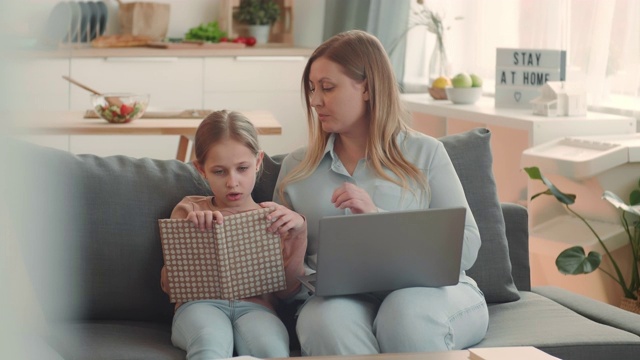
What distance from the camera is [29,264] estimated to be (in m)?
0.22

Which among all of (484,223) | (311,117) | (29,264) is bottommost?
(484,223)

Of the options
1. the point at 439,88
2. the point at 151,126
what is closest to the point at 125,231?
the point at 151,126

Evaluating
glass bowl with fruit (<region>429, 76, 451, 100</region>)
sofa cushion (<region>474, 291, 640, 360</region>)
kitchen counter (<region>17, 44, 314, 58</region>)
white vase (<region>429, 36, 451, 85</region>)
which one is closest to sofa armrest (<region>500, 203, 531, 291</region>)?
sofa cushion (<region>474, 291, 640, 360</region>)

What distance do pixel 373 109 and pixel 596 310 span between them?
72 centimetres

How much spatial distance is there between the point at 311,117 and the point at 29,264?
6.36ft

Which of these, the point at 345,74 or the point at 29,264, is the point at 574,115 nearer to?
the point at 345,74

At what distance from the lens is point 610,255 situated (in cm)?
307

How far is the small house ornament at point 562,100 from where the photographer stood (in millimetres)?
3546

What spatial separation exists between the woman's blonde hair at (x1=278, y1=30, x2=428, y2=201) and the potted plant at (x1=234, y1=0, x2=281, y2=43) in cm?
400

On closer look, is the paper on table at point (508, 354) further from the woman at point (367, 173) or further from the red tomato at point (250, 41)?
the red tomato at point (250, 41)

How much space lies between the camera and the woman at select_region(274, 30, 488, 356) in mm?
1836

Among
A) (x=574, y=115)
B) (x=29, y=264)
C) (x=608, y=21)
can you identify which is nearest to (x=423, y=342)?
(x=29, y=264)

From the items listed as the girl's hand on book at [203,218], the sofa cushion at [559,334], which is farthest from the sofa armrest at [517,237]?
the girl's hand on book at [203,218]

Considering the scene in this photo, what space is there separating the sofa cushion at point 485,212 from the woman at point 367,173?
0.18 metres
